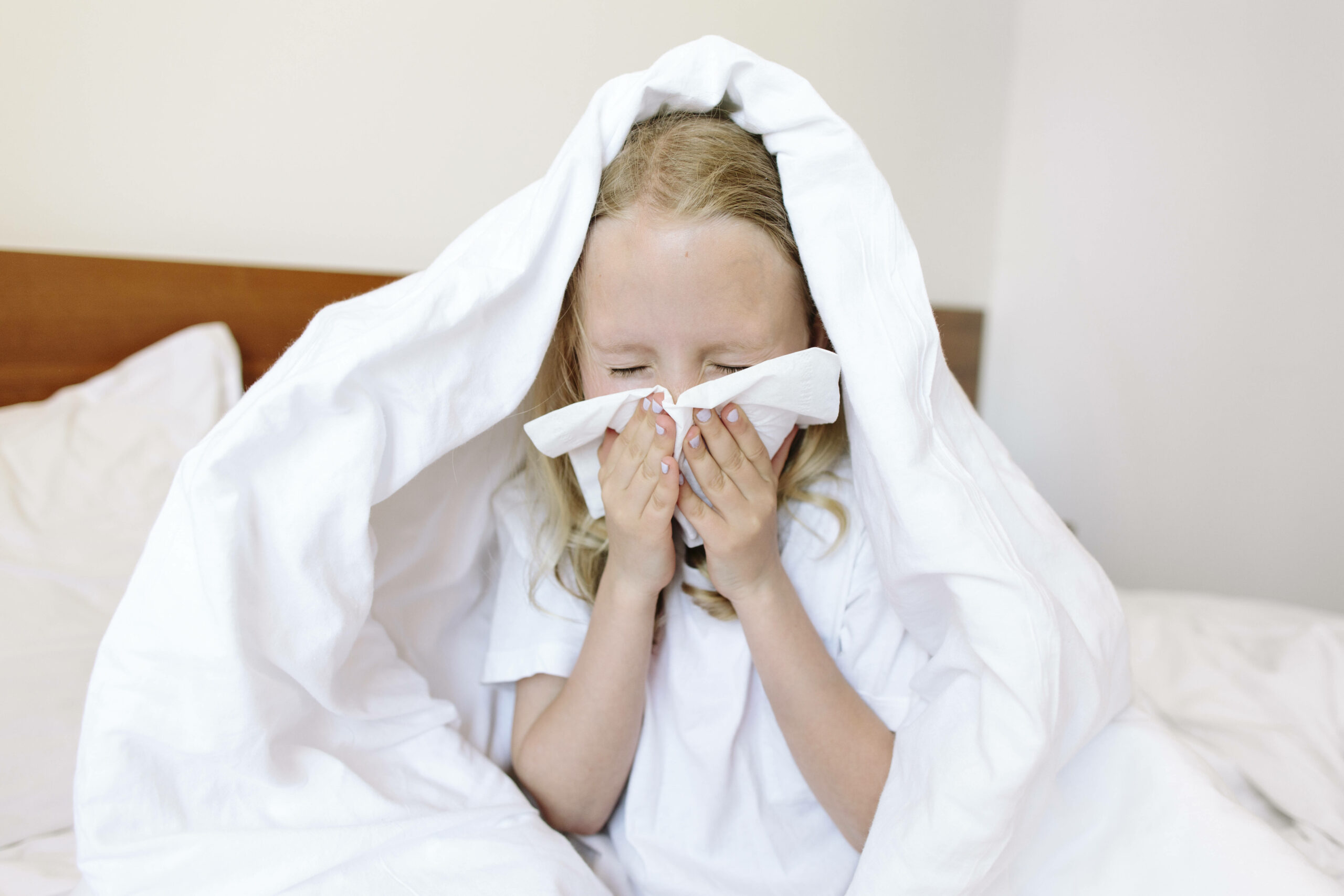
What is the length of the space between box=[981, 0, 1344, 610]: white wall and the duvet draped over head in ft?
3.71

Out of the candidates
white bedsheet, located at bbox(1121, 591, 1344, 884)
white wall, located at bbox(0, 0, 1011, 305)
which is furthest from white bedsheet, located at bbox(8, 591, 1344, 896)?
white wall, located at bbox(0, 0, 1011, 305)

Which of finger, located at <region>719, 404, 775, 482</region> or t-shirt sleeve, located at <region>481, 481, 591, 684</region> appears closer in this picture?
finger, located at <region>719, 404, 775, 482</region>

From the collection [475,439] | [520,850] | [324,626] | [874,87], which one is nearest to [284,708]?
[324,626]

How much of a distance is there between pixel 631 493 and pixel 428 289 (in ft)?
0.72

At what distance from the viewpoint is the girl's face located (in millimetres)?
594

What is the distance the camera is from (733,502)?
0.64m

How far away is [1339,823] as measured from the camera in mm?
731

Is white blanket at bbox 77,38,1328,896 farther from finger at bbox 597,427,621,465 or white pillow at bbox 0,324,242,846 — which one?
white pillow at bbox 0,324,242,846

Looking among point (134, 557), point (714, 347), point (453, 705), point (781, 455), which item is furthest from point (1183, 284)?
point (134, 557)

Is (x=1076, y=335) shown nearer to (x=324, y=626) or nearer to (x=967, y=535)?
(x=967, y=535)

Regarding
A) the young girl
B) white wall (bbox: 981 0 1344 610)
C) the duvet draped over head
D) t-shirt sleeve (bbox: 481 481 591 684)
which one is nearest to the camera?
the duvet draped over head

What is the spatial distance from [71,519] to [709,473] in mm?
662

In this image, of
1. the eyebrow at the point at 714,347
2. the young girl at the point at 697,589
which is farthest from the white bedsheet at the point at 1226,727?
the eyebrow at the point at 714,347

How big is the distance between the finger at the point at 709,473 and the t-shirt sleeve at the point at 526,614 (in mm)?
203
